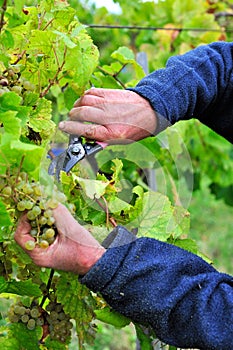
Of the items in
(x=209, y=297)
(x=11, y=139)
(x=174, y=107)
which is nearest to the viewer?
(x=11, y=139)

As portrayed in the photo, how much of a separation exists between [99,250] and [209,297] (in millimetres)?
207

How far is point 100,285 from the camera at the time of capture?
0.98 m

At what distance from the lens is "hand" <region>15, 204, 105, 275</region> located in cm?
91

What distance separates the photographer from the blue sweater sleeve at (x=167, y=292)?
3.24 feet

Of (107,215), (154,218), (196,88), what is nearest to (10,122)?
(107,215)

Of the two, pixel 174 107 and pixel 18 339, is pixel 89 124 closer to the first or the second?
pixel 174 107

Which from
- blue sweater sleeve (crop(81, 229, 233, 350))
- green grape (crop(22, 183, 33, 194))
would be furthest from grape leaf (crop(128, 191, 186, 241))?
green grape (crop(22, 183, 33, 194))

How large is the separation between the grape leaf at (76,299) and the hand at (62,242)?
0.15 m

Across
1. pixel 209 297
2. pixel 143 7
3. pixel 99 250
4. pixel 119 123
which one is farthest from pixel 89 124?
pixel 143 7

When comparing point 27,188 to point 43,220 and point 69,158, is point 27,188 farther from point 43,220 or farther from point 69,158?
point 69,158

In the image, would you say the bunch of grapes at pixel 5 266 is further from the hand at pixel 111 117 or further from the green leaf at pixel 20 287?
the hand at pixel 111 117

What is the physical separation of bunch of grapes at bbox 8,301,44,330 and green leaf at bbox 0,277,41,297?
0.10 m

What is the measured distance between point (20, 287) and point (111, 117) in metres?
0.35

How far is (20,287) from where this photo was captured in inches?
41.9
